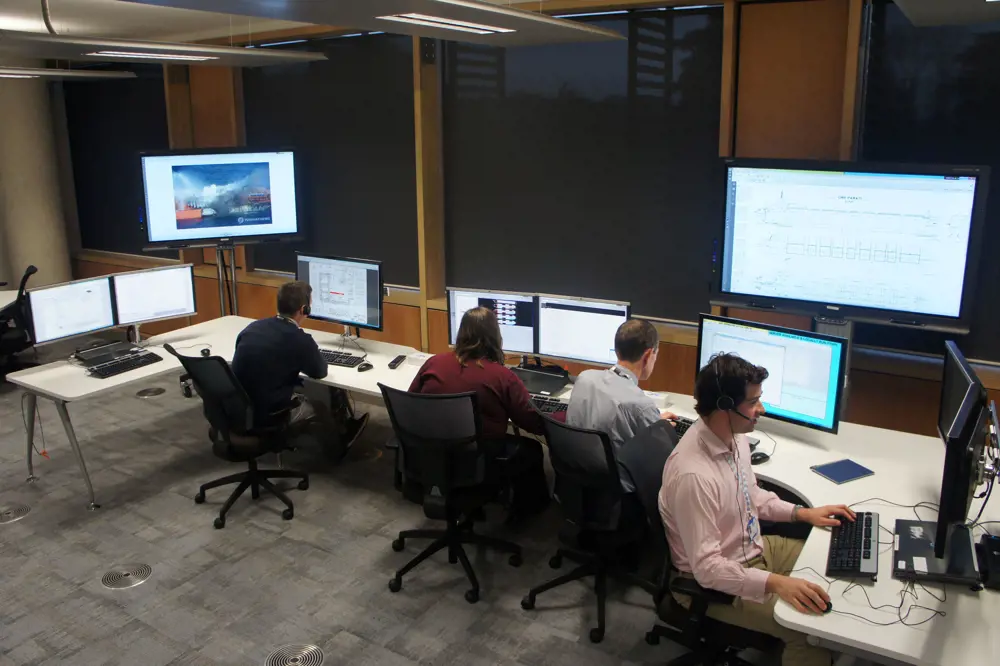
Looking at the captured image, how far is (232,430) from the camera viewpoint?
416 cm

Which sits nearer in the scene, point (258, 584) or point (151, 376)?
point (258, 584)

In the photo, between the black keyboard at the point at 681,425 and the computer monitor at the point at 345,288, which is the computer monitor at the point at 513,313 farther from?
the black keyboard at the point at 681,425

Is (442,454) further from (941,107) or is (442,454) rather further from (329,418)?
(941,107)

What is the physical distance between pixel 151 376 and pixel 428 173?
2.23m

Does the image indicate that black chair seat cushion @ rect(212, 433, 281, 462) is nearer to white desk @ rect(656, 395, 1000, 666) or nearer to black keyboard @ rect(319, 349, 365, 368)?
black keyboard @ rect(319, 349, 365, 368)

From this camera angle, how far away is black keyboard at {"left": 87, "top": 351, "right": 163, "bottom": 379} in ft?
14.6

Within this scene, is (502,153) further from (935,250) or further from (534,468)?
(935,250)

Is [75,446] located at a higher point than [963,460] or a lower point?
lower

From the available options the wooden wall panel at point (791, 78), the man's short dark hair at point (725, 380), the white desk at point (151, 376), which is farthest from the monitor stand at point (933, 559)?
the white desk at point (151, 376)

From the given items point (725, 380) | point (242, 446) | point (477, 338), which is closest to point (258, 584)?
point (242, 446)

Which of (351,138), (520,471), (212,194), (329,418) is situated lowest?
(329,418)

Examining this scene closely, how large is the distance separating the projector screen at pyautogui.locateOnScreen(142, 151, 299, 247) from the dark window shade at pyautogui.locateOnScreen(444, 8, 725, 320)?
1.48 metres

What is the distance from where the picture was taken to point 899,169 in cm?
360

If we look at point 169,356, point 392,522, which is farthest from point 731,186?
point 169,356
